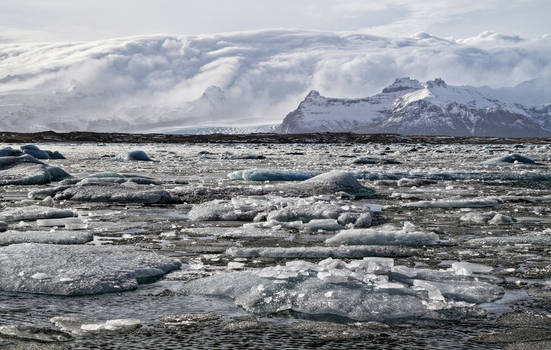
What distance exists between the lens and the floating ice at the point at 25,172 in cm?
1583

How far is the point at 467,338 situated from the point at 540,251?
127 inches

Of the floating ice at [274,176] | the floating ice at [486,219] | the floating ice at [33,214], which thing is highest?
the floating ice at [33,214]

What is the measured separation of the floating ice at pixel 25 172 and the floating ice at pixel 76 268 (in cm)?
1002

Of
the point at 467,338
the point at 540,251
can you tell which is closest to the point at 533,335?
the point at 467,338

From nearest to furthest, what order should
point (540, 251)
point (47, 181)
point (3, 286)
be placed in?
point (3, 286), point (540, 251), point (47, 181)

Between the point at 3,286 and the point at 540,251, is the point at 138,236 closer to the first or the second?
the point at 3,286

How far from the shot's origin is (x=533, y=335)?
4195 millimetres

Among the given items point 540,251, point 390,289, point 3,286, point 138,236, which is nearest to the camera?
point 390,289

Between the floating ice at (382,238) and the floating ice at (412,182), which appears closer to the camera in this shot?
the floating ice at (382,238)

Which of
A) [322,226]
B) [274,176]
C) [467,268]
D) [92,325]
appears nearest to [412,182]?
[274,176]

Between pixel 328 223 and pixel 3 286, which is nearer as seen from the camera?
pixel 3 286

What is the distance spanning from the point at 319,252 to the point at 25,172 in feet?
38.1

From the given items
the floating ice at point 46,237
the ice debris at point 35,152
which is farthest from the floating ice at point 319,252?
the ice debris at point 35,152

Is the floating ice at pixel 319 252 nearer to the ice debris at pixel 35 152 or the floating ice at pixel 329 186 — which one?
the floating ice at pixel 329 186
